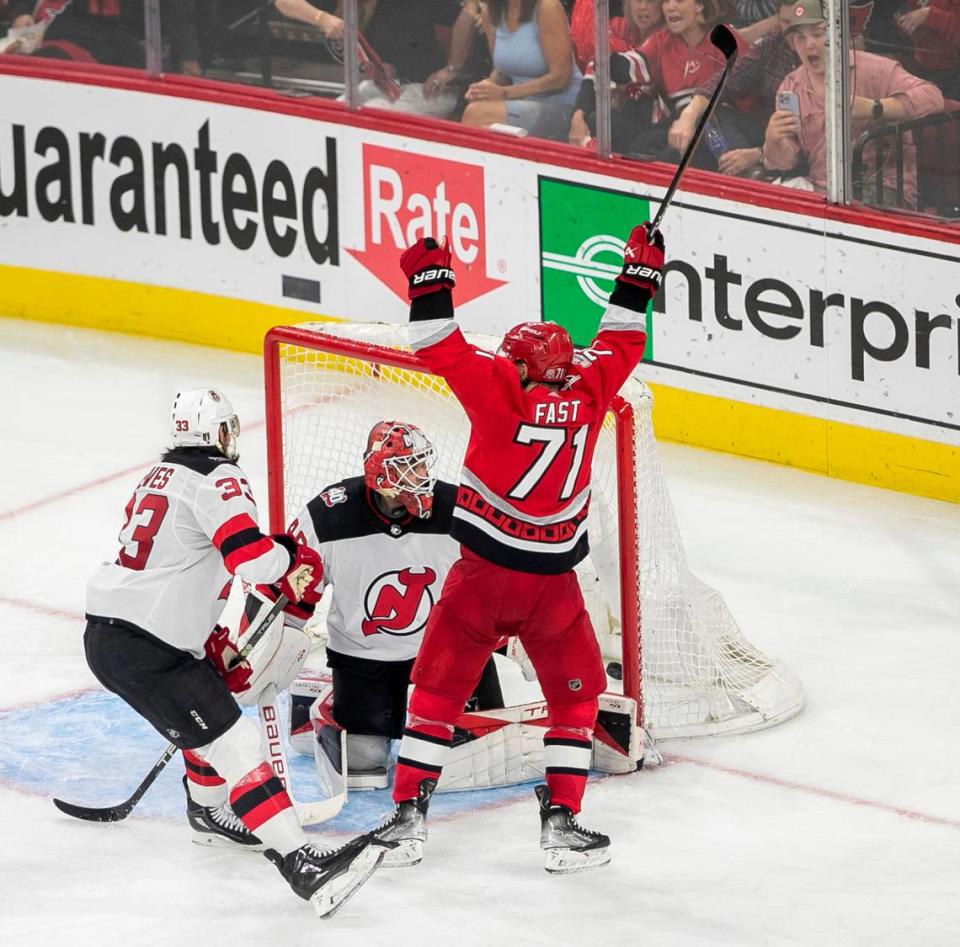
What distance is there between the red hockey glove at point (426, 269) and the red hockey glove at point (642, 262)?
44 cm

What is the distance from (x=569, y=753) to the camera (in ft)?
16.0

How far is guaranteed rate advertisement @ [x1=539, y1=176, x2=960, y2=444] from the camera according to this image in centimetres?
719

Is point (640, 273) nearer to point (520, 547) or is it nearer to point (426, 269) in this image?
point (426, 269)

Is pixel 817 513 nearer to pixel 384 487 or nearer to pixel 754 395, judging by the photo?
pixel 754 395

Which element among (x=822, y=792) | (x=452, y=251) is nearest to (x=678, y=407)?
(x=452, y=251)

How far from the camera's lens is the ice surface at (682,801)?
467 centimetres

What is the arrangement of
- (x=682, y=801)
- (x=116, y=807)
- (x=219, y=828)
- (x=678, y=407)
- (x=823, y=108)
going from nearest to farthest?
1. (x=219, y=828)
2. (x=116, y=807)
3. (x=682, y=801)
4. (x=823, y=108)
5. (x=678, y=407)

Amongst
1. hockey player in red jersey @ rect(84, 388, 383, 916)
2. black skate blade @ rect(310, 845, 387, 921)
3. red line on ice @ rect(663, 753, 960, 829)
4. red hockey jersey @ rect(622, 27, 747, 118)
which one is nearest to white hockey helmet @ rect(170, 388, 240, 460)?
hockey player in red jersey @ rect(84, 388, 383, 916)

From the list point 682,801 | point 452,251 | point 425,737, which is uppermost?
point 452,251

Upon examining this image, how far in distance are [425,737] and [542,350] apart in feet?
2.98

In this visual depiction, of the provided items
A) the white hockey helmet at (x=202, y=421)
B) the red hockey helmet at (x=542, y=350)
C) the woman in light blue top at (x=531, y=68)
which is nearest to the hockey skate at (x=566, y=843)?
the red hockey helmet at (x=542, y=350)

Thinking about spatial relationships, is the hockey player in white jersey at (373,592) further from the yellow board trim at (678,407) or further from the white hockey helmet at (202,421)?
the yellow board trim at (678,407)

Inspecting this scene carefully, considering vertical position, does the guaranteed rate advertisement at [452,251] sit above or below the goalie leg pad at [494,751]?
above

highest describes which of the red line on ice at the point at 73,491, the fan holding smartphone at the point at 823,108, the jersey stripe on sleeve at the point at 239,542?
the fan holding smartphone at the point at 823,108
